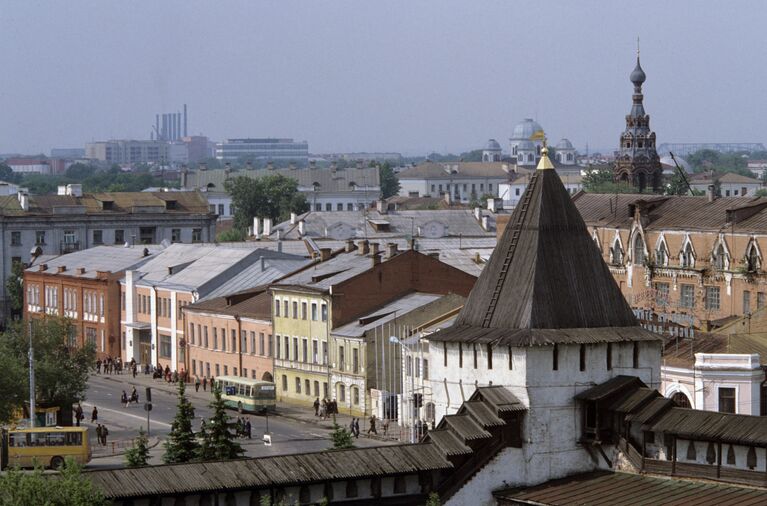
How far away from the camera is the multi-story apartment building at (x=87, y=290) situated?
11550cm

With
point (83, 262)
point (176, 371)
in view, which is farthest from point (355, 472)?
point (83, 262)

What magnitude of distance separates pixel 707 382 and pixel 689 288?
26644 mm

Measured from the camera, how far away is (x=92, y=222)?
14838cm

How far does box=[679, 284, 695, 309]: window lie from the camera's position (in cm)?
9338

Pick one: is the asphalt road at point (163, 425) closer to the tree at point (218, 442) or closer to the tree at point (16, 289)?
the tree at point (218, 442)

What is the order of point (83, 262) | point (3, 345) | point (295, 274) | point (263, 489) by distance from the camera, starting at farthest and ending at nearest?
point (83, 262) → point (295, 274) → point (3, 345) → point (263, 489)

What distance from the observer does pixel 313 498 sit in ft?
120

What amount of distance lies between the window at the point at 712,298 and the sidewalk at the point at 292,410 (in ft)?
57.9

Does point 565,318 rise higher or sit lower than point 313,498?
higher

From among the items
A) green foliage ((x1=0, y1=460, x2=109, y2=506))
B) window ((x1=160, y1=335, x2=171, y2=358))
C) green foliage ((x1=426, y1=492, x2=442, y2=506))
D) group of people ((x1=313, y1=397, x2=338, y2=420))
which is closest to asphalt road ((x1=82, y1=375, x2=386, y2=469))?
group of people ((x1=313, y1=397, x2=338, y2=420))

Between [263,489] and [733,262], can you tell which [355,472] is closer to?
[263,489]

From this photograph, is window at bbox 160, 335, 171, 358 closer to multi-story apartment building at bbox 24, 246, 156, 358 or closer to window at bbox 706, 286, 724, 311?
multi-story apartment building at bbox 24, 246, 156, 358

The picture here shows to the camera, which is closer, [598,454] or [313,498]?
[313,498]

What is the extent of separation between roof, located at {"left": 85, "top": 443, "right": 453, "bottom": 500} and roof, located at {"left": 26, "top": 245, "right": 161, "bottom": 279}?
80160 millimetres
